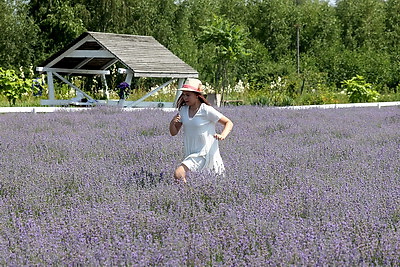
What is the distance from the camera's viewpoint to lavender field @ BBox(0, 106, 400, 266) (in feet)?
10.6

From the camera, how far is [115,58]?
1616 cm

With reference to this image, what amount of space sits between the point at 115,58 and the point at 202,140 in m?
11.3

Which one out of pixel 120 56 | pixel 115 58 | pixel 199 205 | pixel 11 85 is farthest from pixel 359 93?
pixel 199 205

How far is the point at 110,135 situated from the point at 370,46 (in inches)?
1003

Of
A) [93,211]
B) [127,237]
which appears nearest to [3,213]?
[93,211]

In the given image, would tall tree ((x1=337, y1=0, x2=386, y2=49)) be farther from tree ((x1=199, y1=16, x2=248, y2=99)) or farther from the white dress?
the white dress

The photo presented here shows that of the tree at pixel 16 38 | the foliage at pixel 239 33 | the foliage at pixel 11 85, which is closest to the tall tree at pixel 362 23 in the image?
the foliage at pixel 239 33

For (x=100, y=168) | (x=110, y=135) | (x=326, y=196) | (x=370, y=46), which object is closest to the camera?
(x=326, y=196)

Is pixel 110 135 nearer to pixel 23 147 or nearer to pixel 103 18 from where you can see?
pixel 23 147

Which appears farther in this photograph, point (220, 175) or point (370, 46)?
point (370, 46)

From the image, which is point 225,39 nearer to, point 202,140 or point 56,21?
point 56,21

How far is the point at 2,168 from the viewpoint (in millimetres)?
5805

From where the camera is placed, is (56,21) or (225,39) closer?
(225,39)

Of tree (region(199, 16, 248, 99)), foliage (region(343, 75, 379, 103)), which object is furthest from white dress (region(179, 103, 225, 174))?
foliage (region(343, 75, 379, 103))
